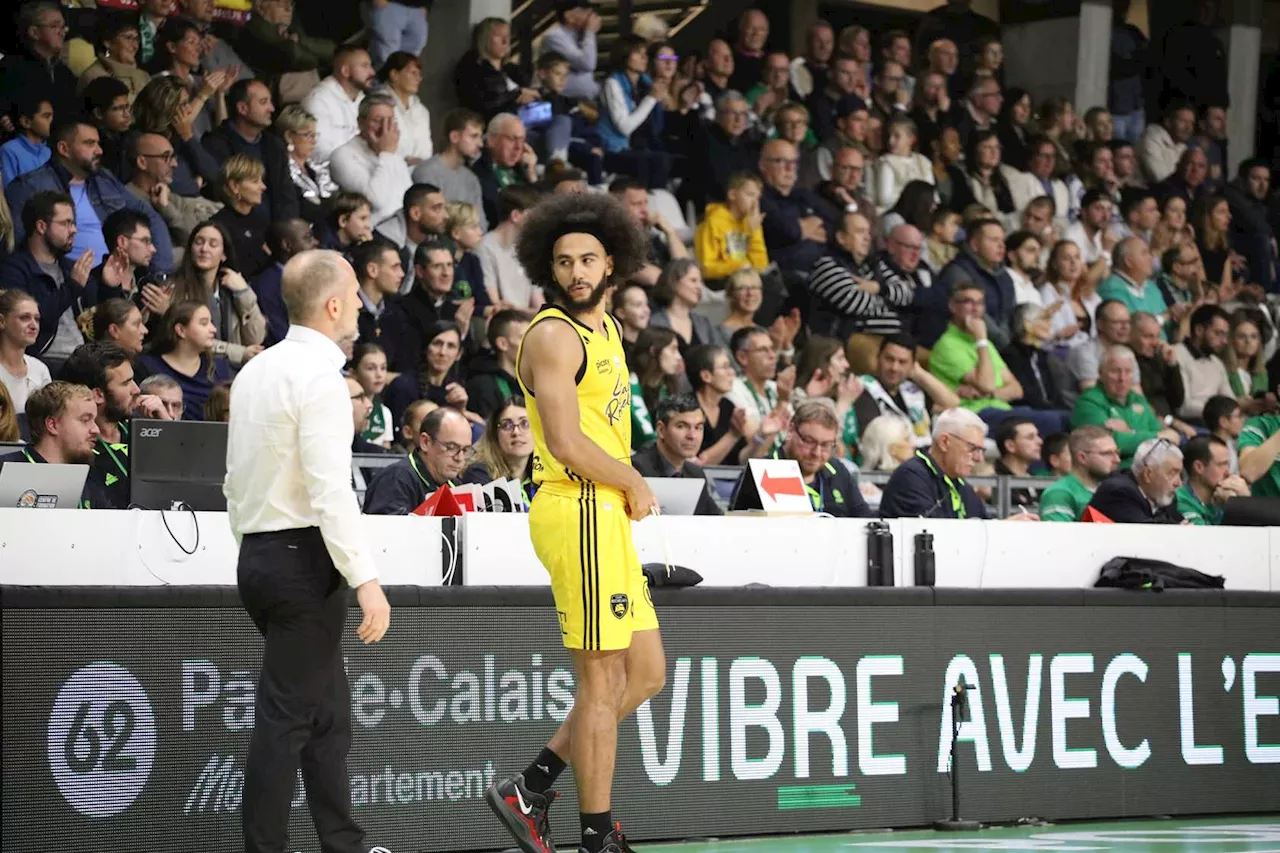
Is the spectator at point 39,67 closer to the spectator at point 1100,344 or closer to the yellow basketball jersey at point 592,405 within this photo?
the yellow basketball jersey at point 592,405

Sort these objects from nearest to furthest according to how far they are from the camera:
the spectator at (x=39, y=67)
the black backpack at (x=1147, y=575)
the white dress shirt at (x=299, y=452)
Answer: the white dress shirt at (x=299, y=452) → the black backpack at (x=1147, y=575) → the spectator at (x=39, y=67)

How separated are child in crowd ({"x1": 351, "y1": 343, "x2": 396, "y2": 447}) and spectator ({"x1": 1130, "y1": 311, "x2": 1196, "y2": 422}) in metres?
6.55

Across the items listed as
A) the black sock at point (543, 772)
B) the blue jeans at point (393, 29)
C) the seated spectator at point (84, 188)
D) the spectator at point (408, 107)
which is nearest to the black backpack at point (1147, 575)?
the black sock at point (543, 772)

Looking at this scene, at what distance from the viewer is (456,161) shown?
11703mm

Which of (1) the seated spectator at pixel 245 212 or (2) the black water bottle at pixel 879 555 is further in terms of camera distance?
(1) the seated spectator at pixel 245 212

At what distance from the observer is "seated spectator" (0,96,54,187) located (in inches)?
384

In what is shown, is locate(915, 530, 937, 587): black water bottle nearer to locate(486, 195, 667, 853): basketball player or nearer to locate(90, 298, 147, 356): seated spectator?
locate(486, 195, 667, 853): basketball player

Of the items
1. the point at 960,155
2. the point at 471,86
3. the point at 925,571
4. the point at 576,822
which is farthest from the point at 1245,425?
the point at 576,822

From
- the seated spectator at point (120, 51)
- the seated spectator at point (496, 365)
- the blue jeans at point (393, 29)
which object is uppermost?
the blue jeans at point (393, 29)

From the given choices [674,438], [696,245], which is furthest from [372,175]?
[674,438]

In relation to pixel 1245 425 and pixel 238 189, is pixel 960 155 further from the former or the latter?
pixel 238 189

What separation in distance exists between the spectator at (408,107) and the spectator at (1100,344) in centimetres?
537

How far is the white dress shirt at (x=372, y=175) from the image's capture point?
11.2 m

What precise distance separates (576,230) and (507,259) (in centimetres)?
597
